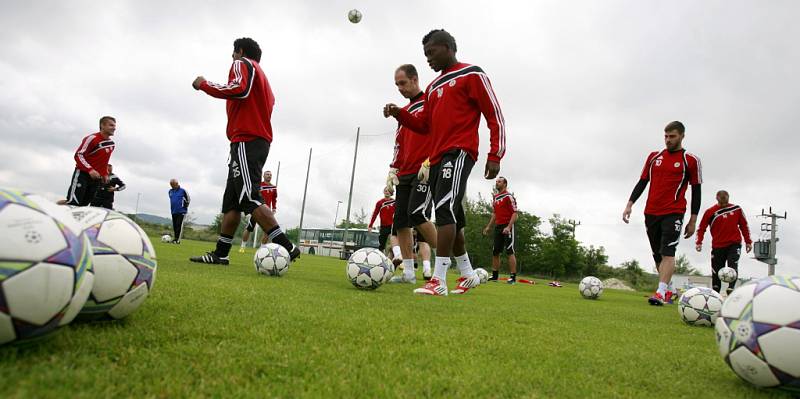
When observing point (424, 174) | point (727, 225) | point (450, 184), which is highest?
point (727, 225)

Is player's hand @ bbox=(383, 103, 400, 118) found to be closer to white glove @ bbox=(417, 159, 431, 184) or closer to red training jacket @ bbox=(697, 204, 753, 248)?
white glove @ bbox=(417, 159, 431, 184)

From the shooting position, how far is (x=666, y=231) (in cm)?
632

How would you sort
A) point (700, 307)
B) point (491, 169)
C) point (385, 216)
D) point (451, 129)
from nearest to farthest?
point (700, 307) → point (491, 169) → point (451, 129) → point (385, 216)

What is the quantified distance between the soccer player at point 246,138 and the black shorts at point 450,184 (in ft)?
8.39

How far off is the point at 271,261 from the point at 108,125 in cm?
547

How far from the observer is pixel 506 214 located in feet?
36.4

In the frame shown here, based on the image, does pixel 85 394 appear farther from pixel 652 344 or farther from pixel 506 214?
pixel 506 214

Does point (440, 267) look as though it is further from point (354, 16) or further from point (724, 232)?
point (354, 16)

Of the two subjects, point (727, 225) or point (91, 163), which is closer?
point (91, 163)

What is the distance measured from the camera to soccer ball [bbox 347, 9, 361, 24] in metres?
12.1

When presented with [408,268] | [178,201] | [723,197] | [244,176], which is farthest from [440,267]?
[178,201]

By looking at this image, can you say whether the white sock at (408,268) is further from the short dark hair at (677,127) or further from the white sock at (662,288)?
the short dark hair at (677,127)

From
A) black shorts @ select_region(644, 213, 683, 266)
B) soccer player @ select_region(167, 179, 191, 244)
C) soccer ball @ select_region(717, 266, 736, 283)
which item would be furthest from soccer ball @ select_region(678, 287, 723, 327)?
soccer player @ select_region(167, 179, 191, 244)

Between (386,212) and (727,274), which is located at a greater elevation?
(386,212)
